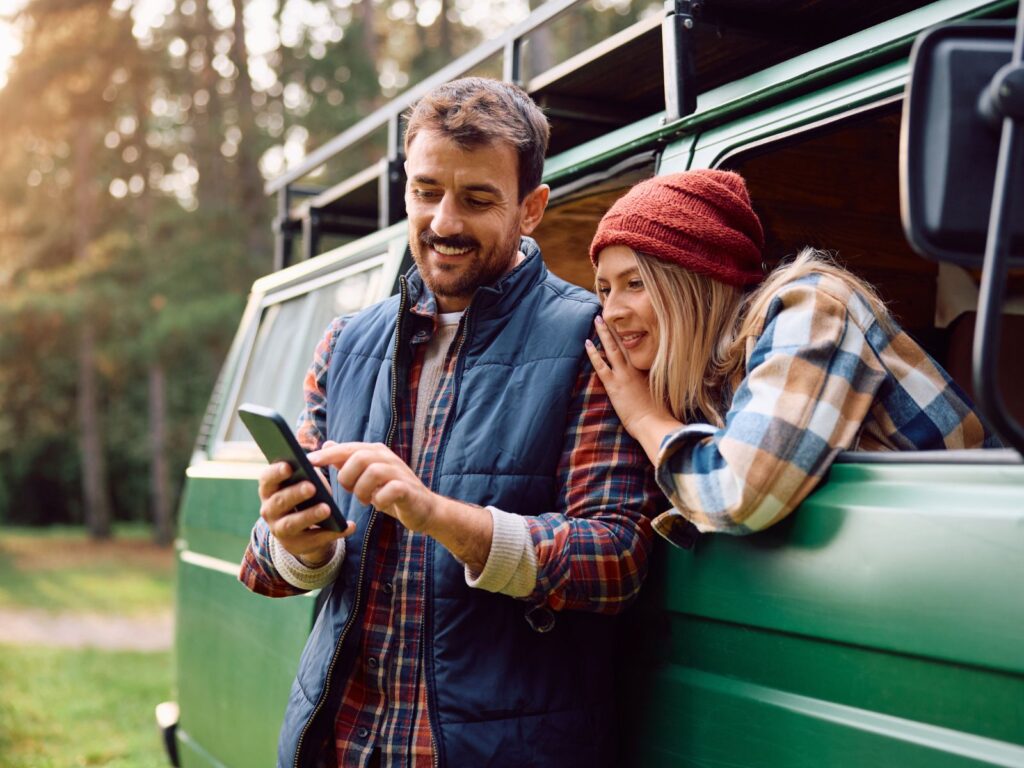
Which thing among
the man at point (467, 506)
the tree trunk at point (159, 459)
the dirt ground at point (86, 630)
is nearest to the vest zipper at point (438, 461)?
the man at point (467, 506)

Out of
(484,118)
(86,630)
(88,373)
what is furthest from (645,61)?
(88,373)

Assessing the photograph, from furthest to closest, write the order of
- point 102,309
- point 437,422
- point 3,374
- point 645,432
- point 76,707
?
point 3,374 → point 102,309 → point 76,707 → point 437,422 → point 645,432

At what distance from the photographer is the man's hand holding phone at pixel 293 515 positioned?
6.41 feet

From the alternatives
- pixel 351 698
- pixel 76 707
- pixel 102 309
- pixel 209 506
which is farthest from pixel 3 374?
pixel 351 698

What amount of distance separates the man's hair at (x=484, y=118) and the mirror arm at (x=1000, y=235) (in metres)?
1.10

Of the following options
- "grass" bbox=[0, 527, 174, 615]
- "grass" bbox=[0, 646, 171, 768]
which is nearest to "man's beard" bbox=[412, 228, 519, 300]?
"grass" bbox=[0, 646, 171, 768]

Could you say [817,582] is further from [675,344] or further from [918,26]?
[918,26]

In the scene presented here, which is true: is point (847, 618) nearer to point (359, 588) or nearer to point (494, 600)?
point (494, 600)

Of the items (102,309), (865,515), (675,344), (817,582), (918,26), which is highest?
(102,309)

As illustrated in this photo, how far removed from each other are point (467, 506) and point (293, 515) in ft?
1.11

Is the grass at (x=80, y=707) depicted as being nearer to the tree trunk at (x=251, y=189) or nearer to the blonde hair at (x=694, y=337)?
the blonde hair at (x=694, y=337)

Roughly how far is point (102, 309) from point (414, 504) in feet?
62.7

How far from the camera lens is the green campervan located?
1279 millimetres

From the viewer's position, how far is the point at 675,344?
6.51ft
